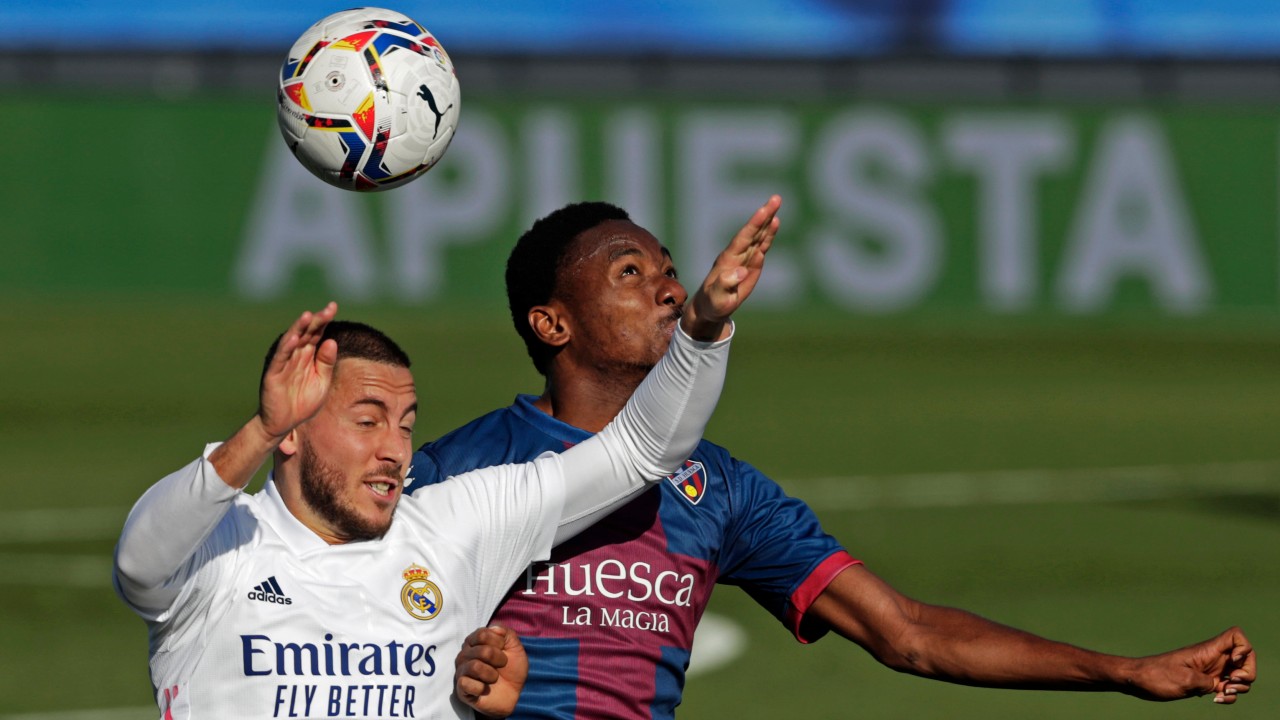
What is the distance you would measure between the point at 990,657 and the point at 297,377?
2.33 metres

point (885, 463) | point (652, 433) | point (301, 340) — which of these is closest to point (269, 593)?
point (301, 340)

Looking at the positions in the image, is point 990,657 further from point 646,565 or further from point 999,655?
point 646,565

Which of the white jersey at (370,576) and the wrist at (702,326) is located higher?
the wrist at (702,326)

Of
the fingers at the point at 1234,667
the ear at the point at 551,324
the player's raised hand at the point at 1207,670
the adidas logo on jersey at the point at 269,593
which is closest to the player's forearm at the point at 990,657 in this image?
the player's raised hand at the point at 1207,670

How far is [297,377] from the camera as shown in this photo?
15.5ft

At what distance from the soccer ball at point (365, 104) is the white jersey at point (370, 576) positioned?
145 cm

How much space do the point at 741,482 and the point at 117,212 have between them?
777 inches

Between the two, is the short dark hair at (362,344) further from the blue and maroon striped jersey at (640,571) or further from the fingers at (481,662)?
the fingers at (481,662)

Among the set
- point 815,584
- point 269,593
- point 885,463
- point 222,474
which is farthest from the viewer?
point 885,463

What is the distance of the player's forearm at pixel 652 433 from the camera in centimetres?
529

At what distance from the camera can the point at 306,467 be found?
17.3 feet

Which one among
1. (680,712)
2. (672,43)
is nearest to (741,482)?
(680,712)

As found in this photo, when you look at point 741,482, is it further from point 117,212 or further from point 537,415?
point 117,212

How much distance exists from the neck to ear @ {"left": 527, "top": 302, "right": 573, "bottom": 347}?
0.34 feet
